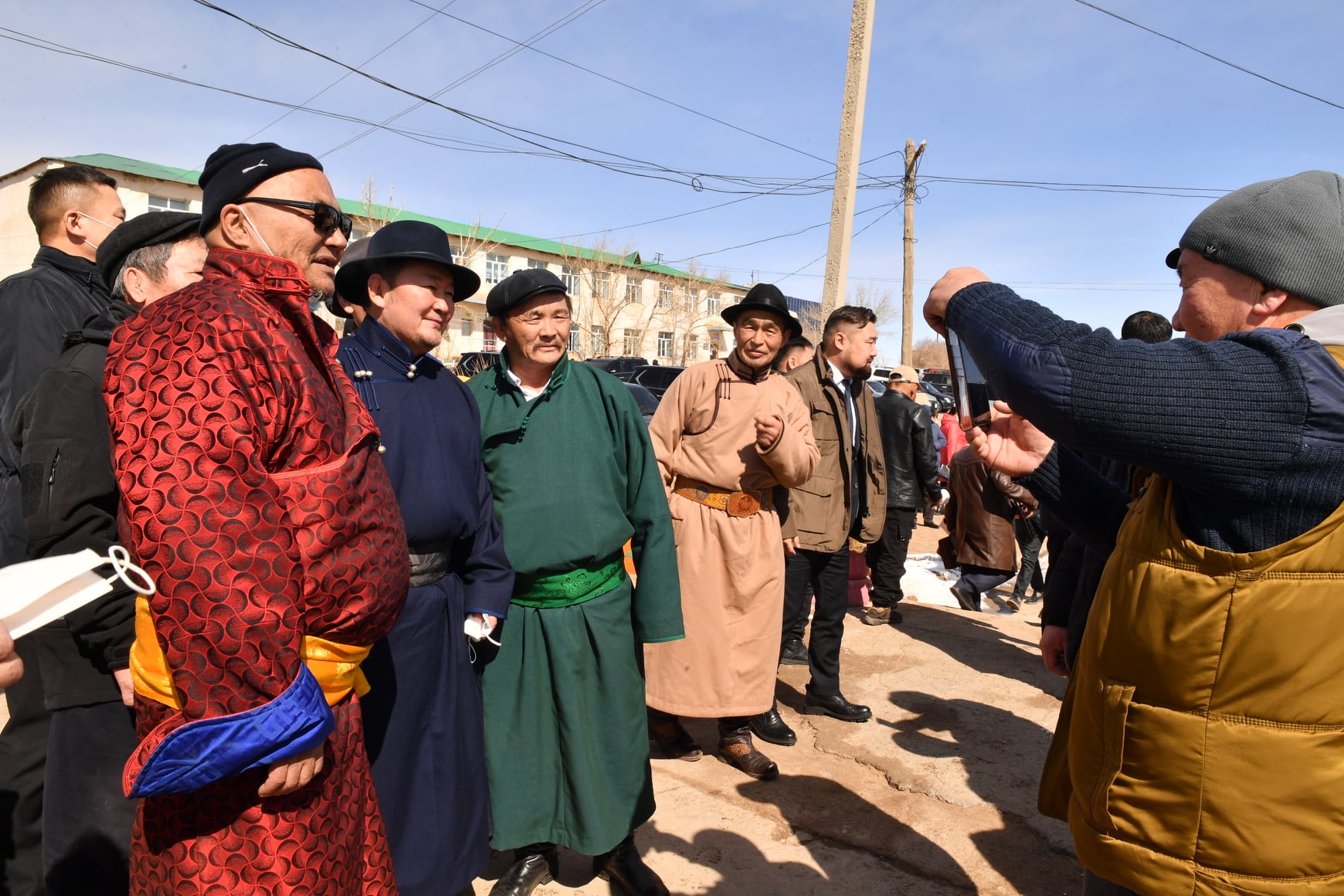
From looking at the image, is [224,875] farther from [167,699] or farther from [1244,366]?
[1244,366]

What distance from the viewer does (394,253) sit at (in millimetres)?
2322

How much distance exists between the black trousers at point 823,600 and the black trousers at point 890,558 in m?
1.79

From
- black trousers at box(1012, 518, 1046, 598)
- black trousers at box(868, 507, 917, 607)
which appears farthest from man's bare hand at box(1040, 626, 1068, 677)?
black trousers at box(1012, 518, 1046, 598)

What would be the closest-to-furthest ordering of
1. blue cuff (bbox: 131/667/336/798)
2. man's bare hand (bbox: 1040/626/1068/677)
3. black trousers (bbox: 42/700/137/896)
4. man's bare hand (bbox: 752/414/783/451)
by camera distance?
blue cuff (bbox: 131/667/336/798) → black trousers (bbox: 42/700/137/896) → man's bare hand (bbox: 1040/626/1068/677) → man's bare hand (bbox: 752/414/783/451)

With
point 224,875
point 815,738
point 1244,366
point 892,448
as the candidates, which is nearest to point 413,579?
point 224,875

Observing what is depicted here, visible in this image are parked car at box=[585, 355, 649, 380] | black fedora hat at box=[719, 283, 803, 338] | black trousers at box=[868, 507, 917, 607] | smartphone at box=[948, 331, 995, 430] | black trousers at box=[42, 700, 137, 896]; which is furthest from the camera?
parked car at box=[585, 355, 649, 380]

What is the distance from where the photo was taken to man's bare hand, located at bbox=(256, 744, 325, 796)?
1.33 metres

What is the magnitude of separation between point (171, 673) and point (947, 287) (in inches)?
54.1

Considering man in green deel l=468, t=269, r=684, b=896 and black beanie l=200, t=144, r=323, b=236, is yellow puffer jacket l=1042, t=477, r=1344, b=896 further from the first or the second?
black beanie l=200, t=144, r=323, b=236

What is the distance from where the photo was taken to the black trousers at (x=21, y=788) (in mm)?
2344

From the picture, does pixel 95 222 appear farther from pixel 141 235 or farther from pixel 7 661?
pixel 7 661

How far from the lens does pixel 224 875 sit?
4.38 ft

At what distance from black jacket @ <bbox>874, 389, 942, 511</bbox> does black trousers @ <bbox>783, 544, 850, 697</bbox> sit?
6.73 ft

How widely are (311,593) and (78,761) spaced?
109 cm
